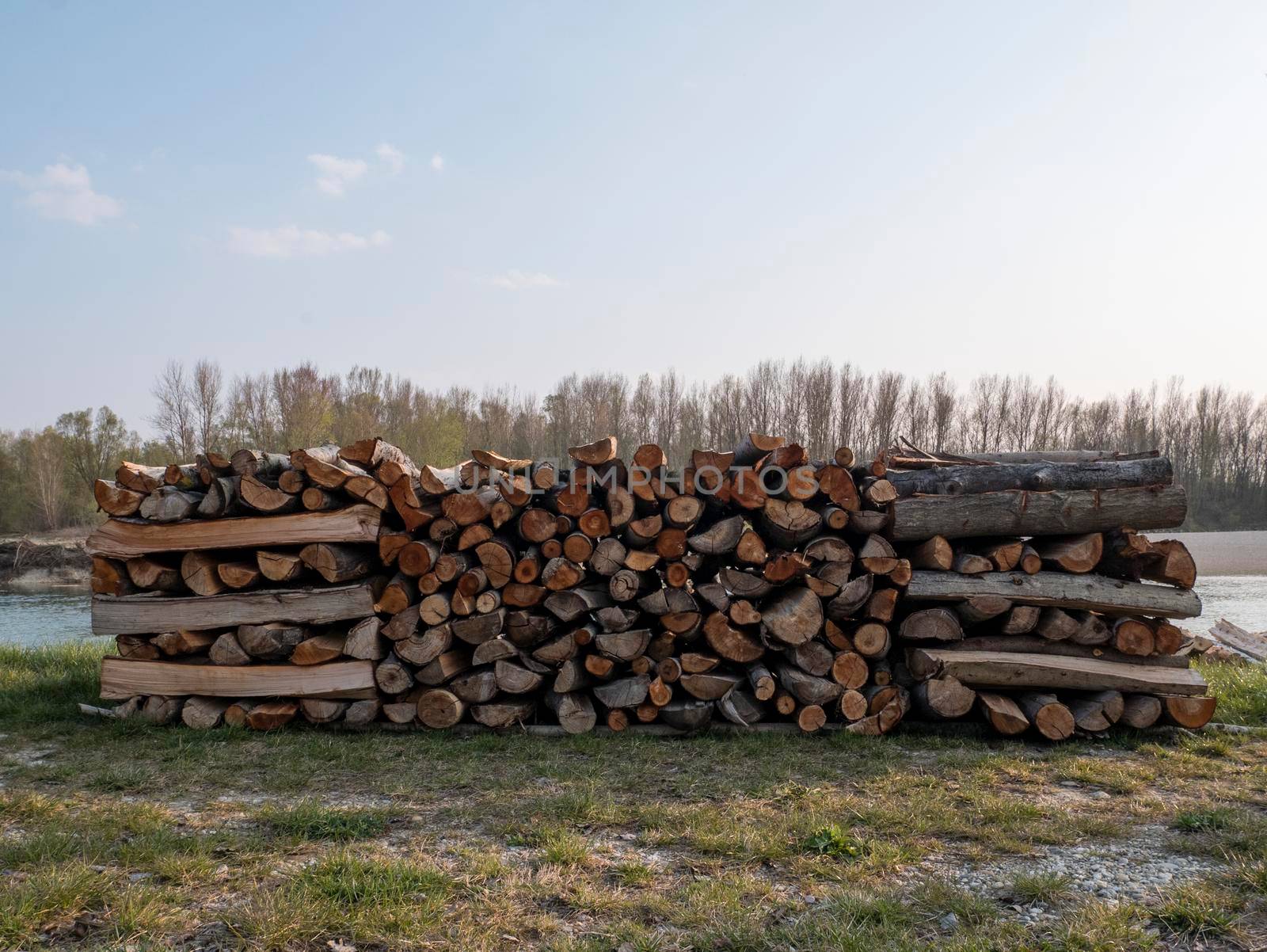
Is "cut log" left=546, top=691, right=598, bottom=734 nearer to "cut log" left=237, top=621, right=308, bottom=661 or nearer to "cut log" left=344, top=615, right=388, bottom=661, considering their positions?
"cut log" left=344, top=615, right=388, bottom=661

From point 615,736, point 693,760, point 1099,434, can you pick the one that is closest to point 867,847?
→ point 693,760

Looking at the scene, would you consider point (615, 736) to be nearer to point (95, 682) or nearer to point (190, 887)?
point (190, 887)

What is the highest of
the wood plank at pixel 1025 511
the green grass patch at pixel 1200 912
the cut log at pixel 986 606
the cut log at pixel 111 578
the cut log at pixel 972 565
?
the wood plank at pixel 1025 511

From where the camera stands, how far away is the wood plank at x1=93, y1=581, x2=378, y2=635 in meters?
6.21

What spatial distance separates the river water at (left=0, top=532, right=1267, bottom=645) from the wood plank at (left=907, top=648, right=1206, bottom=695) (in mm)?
6157

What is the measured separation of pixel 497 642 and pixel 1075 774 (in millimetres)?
3902

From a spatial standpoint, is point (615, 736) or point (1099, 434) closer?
point (615, 736)

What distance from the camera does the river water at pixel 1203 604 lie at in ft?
47.8

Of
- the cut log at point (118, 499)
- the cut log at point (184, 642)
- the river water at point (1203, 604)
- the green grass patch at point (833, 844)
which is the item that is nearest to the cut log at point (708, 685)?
the green grass patch at point (833, 844)

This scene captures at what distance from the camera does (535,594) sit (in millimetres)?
6207

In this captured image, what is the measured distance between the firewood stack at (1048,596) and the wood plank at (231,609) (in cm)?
405

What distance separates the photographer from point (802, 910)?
3.22m

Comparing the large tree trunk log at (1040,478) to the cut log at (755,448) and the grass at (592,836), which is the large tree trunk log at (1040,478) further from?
the grass at (592,836)

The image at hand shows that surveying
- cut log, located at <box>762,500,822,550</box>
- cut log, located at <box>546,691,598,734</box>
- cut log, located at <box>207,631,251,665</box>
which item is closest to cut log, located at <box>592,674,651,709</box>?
cut log, located at <box>546,691,598,734</box>
